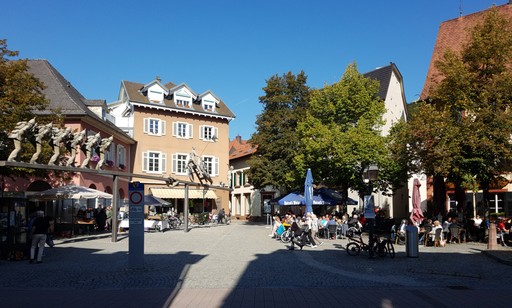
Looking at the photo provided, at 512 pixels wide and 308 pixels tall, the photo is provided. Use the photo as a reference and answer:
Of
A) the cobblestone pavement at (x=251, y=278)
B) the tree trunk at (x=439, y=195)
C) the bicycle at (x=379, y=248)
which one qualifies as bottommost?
the cobblestone pavement at (x=251, y=278)

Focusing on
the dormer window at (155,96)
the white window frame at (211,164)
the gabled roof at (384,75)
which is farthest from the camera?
the white window frame at (211,164)

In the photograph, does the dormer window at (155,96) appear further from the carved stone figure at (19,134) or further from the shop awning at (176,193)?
the carved stone figure at (19,134)

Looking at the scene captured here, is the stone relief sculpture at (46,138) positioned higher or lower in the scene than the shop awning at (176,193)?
higher

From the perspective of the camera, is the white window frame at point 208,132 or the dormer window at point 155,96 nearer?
the dormer window at point 155,96

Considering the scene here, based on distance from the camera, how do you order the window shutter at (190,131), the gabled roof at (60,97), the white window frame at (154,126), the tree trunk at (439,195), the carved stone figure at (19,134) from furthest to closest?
the window shutter at (190,131)
the white window frame at (154,126)
the gabled roof at (60,97)
the tree trunk at (439,195)
the carved stone figure at (19,134)

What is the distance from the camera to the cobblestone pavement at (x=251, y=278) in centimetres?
973

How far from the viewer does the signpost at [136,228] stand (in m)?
13.6

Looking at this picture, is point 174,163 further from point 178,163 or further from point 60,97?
point 60,97

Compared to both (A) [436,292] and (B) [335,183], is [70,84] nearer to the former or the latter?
(B) [335,183]

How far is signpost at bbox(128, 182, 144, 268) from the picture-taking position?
1365 centimetres

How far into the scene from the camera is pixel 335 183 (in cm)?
3269

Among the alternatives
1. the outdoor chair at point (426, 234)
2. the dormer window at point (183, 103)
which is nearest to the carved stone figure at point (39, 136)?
the outdoor chair at point (426, 234)

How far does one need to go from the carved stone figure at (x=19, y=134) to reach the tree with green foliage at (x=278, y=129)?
2861cm

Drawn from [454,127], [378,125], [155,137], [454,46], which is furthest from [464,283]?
[155,137]
